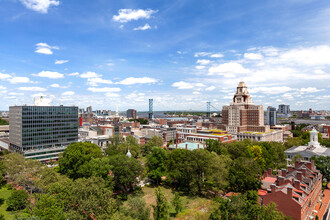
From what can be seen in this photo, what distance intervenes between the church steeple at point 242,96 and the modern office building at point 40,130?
380ft

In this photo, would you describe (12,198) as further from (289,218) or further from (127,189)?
(289,218)

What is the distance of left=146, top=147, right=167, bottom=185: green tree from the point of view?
62.4 metres

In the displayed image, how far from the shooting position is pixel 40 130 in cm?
9444

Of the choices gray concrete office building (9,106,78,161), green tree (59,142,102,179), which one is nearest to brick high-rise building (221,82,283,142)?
gray concrete office building (9,106,78,161)

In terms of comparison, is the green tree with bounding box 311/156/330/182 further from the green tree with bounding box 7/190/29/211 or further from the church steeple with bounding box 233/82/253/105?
the church steeple with bounding box 233/82/253/105

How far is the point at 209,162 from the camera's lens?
54875 mm

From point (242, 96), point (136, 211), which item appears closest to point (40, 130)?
point (136, 211)

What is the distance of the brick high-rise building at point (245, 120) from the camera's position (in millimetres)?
140875

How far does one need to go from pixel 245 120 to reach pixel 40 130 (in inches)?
4947

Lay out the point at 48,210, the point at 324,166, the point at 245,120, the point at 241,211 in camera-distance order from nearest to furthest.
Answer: the point at 241,211 < the point at 48,210 < the point at 324,166 < the point at 245,120

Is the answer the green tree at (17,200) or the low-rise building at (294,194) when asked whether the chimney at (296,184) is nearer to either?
the low-rise building at (294,194)

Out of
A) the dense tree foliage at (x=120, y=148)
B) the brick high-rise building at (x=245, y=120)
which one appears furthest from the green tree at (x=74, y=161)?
the brick high-rise building at (x=245, y=120)

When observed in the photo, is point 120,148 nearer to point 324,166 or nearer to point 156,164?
point 156,164

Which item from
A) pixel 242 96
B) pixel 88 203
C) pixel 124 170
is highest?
pixel 242 96
